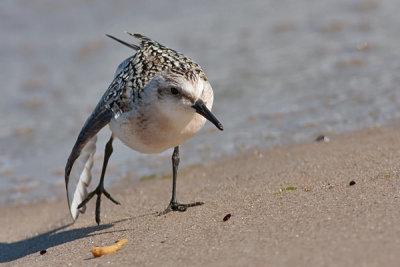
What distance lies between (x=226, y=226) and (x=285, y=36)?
6.68 meters

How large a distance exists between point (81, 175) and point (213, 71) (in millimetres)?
4006

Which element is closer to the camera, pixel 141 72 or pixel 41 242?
pixel 141 72

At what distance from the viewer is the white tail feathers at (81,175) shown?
19.1 feet

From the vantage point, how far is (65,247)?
4832 millimetres

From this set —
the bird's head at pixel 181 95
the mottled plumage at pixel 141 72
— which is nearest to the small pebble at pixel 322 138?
the mottled plumage at pixel 141 72

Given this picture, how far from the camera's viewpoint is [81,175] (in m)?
5.98

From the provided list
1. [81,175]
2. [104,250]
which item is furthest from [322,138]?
[104,250]

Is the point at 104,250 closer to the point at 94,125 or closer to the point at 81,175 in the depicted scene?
the point at 94,125

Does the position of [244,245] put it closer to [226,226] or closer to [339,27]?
[226,226]

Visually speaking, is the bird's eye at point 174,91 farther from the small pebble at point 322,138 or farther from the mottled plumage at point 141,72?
the small pebble at point 322,138

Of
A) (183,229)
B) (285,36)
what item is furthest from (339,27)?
(183,229)

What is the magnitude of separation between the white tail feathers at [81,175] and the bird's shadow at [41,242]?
36cm

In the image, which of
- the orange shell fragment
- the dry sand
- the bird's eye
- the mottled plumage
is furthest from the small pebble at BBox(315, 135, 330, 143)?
the orange shell fragment

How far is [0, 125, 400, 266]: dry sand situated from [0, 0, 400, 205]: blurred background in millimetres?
485
